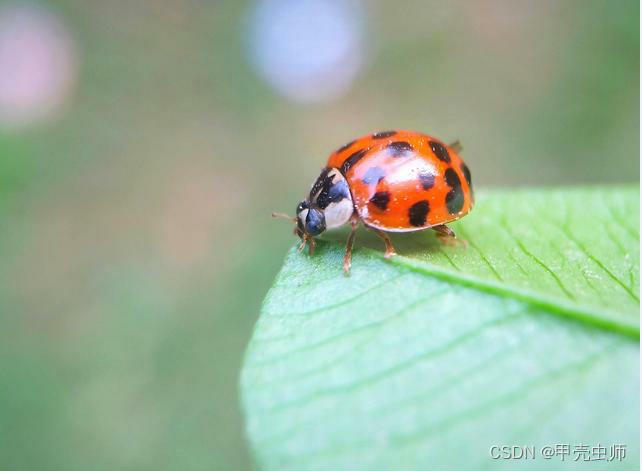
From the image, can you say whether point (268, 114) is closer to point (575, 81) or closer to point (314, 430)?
point (575, 81)

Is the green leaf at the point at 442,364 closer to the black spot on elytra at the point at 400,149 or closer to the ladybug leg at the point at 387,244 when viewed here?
the ladybug leg at the point at 387,244

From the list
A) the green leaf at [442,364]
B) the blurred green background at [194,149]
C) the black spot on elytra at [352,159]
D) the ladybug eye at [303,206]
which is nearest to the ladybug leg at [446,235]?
the green leaf at [442,364]

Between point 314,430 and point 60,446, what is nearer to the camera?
point 314,430

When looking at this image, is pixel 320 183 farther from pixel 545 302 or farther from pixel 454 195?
pixel 545 302

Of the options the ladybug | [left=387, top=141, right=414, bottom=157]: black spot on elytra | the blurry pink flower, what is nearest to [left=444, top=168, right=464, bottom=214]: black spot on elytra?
the ladybug

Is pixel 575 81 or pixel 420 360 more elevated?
pixel 575 81

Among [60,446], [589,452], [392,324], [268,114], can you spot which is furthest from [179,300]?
[589,452]

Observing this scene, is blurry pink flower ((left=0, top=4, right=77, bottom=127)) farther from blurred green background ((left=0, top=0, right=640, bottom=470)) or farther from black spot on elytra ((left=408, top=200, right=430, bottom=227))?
black spot on elytra ((left=408, top=200, right=430, bottom=227))
